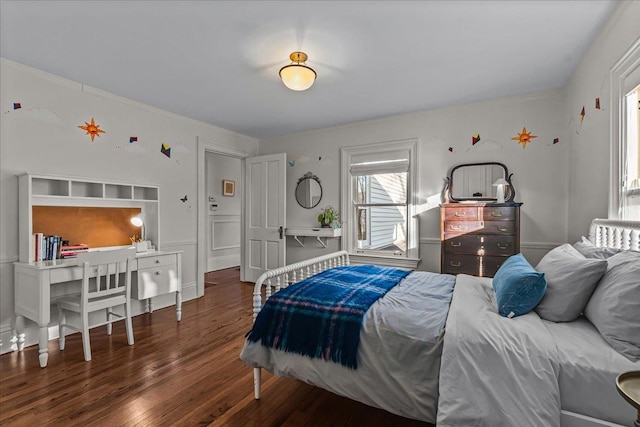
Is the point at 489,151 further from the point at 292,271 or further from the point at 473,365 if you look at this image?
the point at 473,365

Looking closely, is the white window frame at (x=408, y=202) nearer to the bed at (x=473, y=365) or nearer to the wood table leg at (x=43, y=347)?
the bed at (x=473, y=365)

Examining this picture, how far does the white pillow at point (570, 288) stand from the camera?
1.50 metres

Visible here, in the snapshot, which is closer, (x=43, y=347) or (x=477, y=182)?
(x=43, y=347)

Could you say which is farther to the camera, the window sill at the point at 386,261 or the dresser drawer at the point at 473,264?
the window sill at the point at 386,261

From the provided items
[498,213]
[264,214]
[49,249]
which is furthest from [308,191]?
[49,249]

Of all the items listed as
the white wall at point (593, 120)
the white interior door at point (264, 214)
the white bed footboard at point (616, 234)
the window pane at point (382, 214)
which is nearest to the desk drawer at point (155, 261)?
the white interior door at point (264, 214)

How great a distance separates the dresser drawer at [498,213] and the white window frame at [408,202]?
3.08ft

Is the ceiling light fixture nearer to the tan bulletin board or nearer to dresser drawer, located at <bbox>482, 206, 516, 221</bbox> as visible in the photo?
dresser drawer, located at <bbox>482, 206, 516, 221</bbox>

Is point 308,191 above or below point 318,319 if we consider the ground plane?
above

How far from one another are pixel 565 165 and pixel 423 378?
305 cm

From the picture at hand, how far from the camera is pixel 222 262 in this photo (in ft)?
21.1

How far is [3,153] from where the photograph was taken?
266 centimetres

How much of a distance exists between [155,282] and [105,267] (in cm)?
61

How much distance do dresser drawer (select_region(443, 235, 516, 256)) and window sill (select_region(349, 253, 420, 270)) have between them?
72 cm
